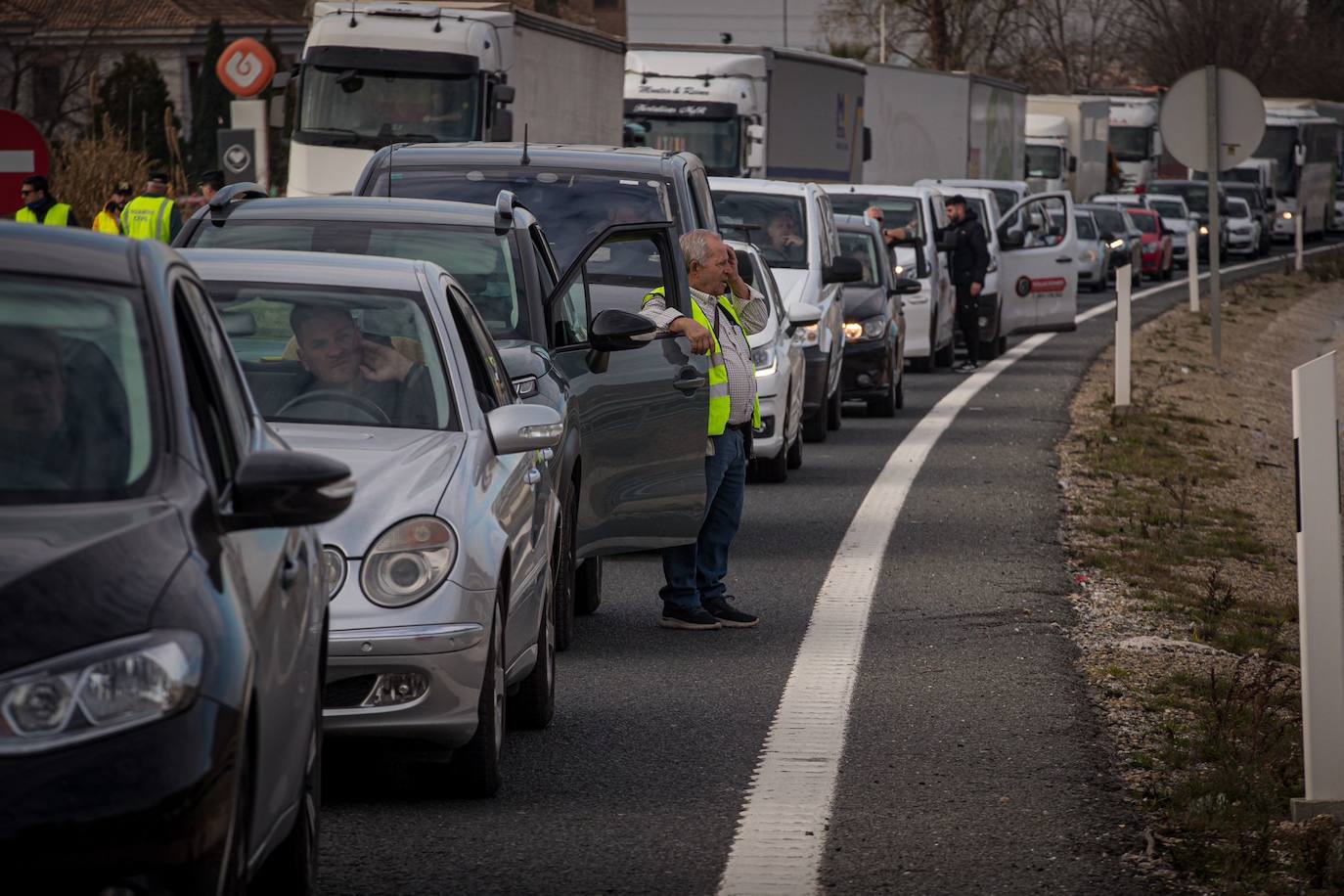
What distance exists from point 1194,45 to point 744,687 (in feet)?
326

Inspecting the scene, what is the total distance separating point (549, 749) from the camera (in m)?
7.85

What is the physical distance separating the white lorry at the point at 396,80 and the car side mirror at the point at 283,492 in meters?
24.0

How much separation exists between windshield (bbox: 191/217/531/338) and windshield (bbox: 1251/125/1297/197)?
7369 centimetres

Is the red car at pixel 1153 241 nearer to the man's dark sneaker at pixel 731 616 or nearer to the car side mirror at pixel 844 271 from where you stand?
the car side mirror at pixel 844 271

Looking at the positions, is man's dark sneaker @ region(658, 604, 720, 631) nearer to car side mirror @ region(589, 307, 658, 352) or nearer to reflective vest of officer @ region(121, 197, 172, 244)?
car side mirror @ region(589, 307, 658, 352)

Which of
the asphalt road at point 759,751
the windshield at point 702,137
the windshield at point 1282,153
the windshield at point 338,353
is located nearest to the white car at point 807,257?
the asphalt road at point 759,751

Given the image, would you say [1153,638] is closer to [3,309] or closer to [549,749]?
[549,749]

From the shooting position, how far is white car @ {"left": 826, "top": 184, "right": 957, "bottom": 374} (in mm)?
26266

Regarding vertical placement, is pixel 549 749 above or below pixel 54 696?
below

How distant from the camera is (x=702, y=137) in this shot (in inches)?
1330

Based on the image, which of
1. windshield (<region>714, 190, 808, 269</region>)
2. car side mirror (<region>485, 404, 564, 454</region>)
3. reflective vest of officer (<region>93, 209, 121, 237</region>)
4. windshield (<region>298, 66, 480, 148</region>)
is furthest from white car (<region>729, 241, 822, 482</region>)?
windshield (<region>298, 66, 480, 148</region>)

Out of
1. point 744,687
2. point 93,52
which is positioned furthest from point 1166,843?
point 93,52

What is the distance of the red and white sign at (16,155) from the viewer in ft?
37.5

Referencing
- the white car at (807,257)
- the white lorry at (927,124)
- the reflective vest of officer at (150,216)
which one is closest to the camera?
the white car at (807,257)
